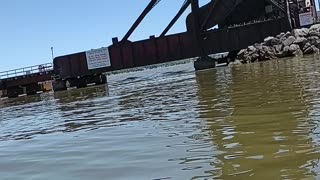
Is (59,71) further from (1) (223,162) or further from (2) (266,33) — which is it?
(1) (223,162)

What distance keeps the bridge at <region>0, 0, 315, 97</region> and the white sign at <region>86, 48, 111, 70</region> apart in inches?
Answer: 20.2

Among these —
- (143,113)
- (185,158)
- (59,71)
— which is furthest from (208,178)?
(59,71)

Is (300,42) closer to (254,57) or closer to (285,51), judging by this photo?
(285,51)

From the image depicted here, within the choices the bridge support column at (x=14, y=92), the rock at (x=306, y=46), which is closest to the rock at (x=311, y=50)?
the rock at (x=306, y=46)

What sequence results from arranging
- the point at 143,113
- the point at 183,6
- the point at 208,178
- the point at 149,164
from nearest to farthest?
the point at 208,178 < the point at 149,164 < the point at 143,113 < the point at 183,6

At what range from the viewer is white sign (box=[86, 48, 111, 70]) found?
57094 millimetres

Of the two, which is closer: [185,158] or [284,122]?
[185,158]

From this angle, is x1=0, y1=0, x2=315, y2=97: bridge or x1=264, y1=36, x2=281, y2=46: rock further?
x1=0, y1=0, x2=315, y2=97: bridge

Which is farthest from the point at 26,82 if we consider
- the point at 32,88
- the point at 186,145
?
the point at 186,145

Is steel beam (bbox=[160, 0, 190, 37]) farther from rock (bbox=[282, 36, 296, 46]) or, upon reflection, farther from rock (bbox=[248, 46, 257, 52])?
rock (bbox=[282, 36, 296, 46])

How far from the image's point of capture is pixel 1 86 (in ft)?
192

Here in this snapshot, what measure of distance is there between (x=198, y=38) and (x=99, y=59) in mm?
11250

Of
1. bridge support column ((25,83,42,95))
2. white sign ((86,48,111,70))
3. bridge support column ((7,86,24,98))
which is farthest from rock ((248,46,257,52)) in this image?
bridge support column ((7,86,24,98))

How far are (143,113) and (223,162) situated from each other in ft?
25.9
